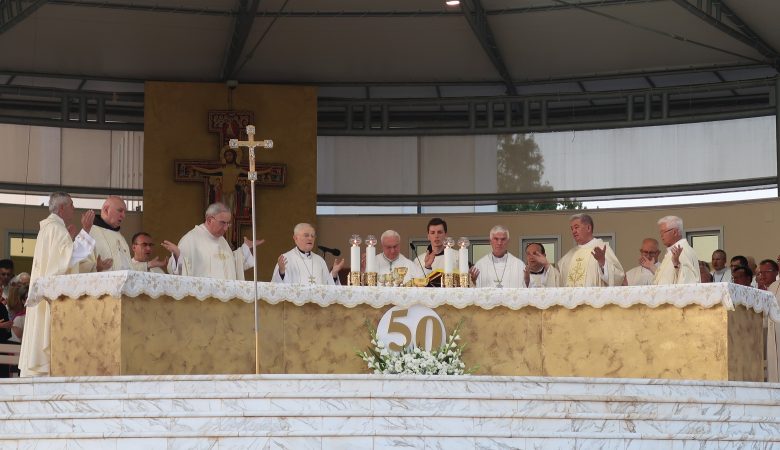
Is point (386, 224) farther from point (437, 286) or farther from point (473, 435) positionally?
point (473, 435)

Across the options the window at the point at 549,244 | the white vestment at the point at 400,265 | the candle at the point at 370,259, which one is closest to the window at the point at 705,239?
the window at the point at 549,244

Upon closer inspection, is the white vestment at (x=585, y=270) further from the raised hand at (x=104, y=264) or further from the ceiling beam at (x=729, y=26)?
the ceiling beam at (x=729, y=26)

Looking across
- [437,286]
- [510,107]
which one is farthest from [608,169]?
[437,286]

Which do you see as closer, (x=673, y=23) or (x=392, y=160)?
(x=673, y=23)

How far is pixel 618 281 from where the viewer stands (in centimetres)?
1265

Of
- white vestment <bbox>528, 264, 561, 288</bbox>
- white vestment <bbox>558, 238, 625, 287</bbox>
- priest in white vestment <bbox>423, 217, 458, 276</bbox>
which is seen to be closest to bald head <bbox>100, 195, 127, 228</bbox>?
priest in white vestment <bbox>423, 217, 458, 276</bbox>

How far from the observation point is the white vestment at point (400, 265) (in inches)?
490

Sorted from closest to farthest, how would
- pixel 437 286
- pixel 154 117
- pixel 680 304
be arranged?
pixel 680 304, pixel 437 286, pixel 154 117

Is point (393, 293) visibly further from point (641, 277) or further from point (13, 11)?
point (13, 11)

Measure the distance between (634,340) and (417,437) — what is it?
8.39ft

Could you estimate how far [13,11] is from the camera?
17.8 meters

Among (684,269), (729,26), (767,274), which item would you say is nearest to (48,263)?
(684,269)

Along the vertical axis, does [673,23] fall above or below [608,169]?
above

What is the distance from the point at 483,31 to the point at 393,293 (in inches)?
350
